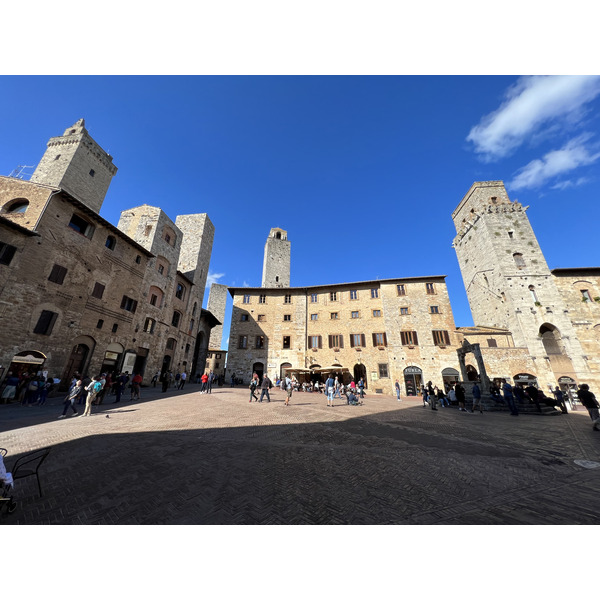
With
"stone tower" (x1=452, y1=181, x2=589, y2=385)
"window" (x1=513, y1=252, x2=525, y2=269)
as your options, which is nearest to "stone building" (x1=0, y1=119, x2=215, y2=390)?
"stone tower" (x1=452, y1=181, x2=589, y2=385)

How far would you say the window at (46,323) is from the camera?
13.0m

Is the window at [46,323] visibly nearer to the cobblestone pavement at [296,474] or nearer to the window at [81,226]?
the window at [81,226]

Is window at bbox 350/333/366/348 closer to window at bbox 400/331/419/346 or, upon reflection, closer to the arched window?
window at bbox 400/331/419/346

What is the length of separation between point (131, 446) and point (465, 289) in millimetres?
38436

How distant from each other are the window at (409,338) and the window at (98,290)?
25285 millimetres

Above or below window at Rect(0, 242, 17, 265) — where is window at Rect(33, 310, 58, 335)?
below

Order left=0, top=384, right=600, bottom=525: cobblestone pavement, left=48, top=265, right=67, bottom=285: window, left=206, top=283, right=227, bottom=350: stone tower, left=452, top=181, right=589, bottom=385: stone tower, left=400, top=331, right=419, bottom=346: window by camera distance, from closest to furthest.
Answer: left=0, top=384, right=600, bottom=525: cobblestone pavement → left=48, top=265, right=67, bottom=285: window → left=452, top=181, right=589, bottom=385: stone tower → left=400, top=331, right=419, bottom=346: window → left=206, top=283, right=227, bottom=350: stone tower

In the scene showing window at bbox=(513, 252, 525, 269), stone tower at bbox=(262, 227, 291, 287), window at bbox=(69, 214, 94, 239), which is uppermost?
stone tower at bbox=(262, 227, 291, 287)

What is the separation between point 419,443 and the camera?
21.6ft

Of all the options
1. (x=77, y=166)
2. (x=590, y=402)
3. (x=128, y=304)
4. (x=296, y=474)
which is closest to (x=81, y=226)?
(x=128, y=304)


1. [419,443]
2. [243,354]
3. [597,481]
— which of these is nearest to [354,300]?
[243,354]

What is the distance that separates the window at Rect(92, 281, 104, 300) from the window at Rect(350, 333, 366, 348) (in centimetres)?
2161

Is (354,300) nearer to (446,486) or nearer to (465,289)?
(465,289)

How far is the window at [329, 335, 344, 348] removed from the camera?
26.4 meters
